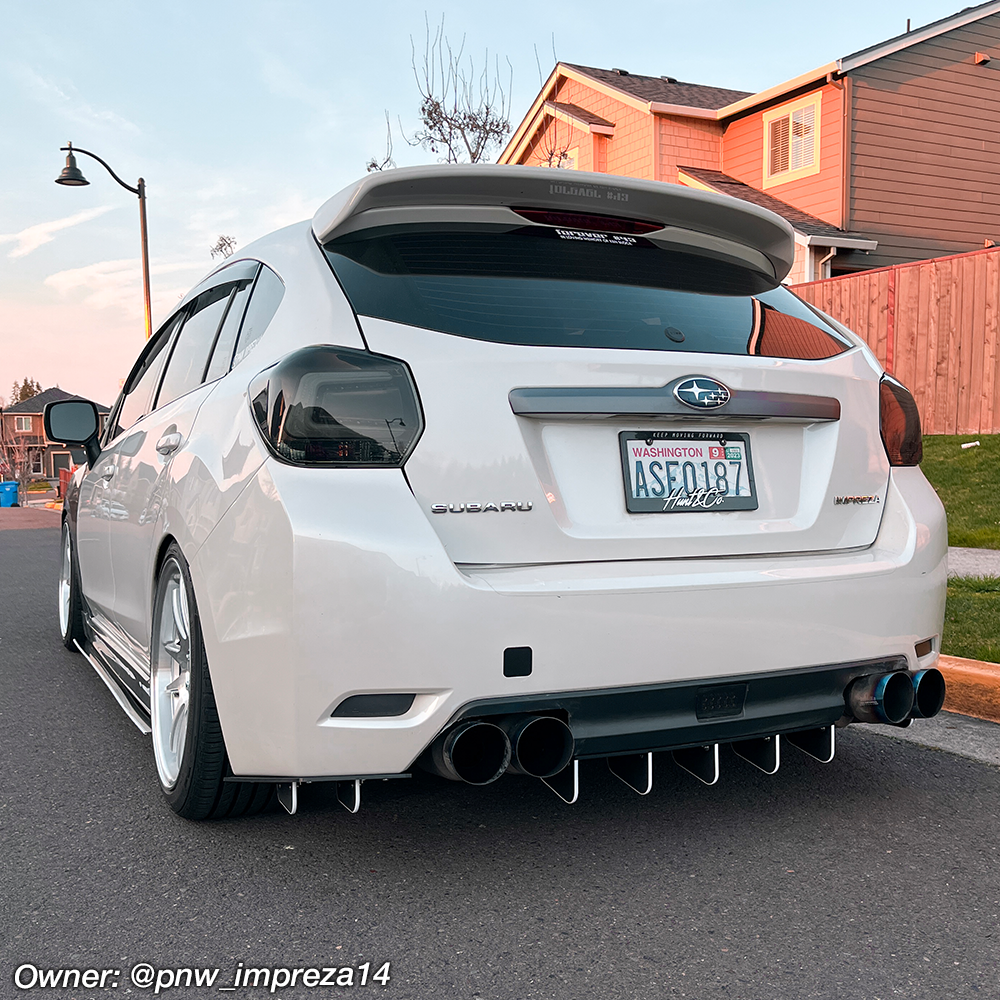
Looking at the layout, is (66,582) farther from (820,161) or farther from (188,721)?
(820,161)

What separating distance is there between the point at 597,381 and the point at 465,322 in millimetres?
370

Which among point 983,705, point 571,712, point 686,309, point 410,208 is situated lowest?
point 983,705

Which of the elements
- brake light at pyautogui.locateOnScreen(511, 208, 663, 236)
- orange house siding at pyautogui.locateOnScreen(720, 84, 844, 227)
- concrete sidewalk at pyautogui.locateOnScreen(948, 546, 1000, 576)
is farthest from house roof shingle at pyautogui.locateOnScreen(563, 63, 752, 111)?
brake light at pyautogui.locateOnScreen(511, 208, 663, 236)

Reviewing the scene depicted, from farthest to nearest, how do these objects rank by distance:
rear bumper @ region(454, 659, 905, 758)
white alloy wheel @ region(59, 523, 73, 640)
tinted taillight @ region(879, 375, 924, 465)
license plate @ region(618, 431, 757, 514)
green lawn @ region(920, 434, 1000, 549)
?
green lawn @ region(920, 434, 1000, 549) → white alloy wheel @ region(59, 523, 73, 640) → tinted taillight @ region(879, 375, 924, 465) → license plate @ region(618, 431, 757, 514) → rear bumper @ region(454, 659, 905, 758)

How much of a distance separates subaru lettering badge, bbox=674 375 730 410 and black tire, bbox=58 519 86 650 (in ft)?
12.3

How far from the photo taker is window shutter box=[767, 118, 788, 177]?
22.6m

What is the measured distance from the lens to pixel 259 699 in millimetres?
2678

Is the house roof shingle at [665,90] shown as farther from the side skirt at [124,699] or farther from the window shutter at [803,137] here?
the side skirt at [124,699]

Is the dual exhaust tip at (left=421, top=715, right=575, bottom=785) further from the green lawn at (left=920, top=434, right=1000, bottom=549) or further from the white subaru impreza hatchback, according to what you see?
the green lawn at (left=920, top=434, right=1000, bottom=549)

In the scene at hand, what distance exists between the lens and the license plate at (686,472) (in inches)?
111

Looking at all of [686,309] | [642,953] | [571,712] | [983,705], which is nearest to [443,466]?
[571,712]

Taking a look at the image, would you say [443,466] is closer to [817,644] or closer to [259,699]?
[259,699]

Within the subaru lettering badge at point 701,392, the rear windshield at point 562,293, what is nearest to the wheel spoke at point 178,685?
the rear windshield at point 562,293

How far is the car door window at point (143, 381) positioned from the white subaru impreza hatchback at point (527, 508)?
113 centimetres
